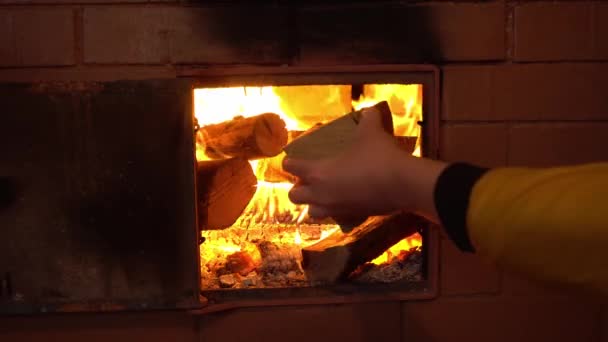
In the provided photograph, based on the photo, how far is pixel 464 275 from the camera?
66.2 inches

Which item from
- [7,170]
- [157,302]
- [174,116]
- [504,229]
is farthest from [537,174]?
[7,170]

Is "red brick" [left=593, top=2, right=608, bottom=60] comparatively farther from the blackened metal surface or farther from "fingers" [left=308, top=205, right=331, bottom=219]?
the blackened metal surface

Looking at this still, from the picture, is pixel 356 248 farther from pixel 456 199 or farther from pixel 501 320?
pixel 456 199

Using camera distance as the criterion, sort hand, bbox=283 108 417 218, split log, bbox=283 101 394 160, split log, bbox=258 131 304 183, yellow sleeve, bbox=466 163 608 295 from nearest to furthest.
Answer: yellow sleeve, bbox=466 163 608 295
hand, bbox=283 108 417 218
split log, bbox=283 101 394 160
split log, bbox=258 131 304 183

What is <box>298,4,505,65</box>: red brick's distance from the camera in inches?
62.5

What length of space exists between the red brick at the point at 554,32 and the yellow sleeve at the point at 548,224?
89cm

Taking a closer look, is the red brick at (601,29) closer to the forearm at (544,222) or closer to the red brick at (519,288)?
the red brick at (519,288)

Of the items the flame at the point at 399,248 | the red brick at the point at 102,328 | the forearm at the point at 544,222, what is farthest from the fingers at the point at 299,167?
the flame at the point at 399,248

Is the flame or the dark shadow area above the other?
the dark shadow area

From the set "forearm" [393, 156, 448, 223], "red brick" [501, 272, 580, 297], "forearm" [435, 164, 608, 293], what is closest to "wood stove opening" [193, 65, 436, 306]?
"red brick" [501, 272, 580, 297]

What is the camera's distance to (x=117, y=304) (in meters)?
1.61

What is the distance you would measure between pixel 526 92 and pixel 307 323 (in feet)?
2.90

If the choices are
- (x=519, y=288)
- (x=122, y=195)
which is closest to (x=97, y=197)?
(x=122, y=195)

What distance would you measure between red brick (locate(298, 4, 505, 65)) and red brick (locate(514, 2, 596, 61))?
0.06m
